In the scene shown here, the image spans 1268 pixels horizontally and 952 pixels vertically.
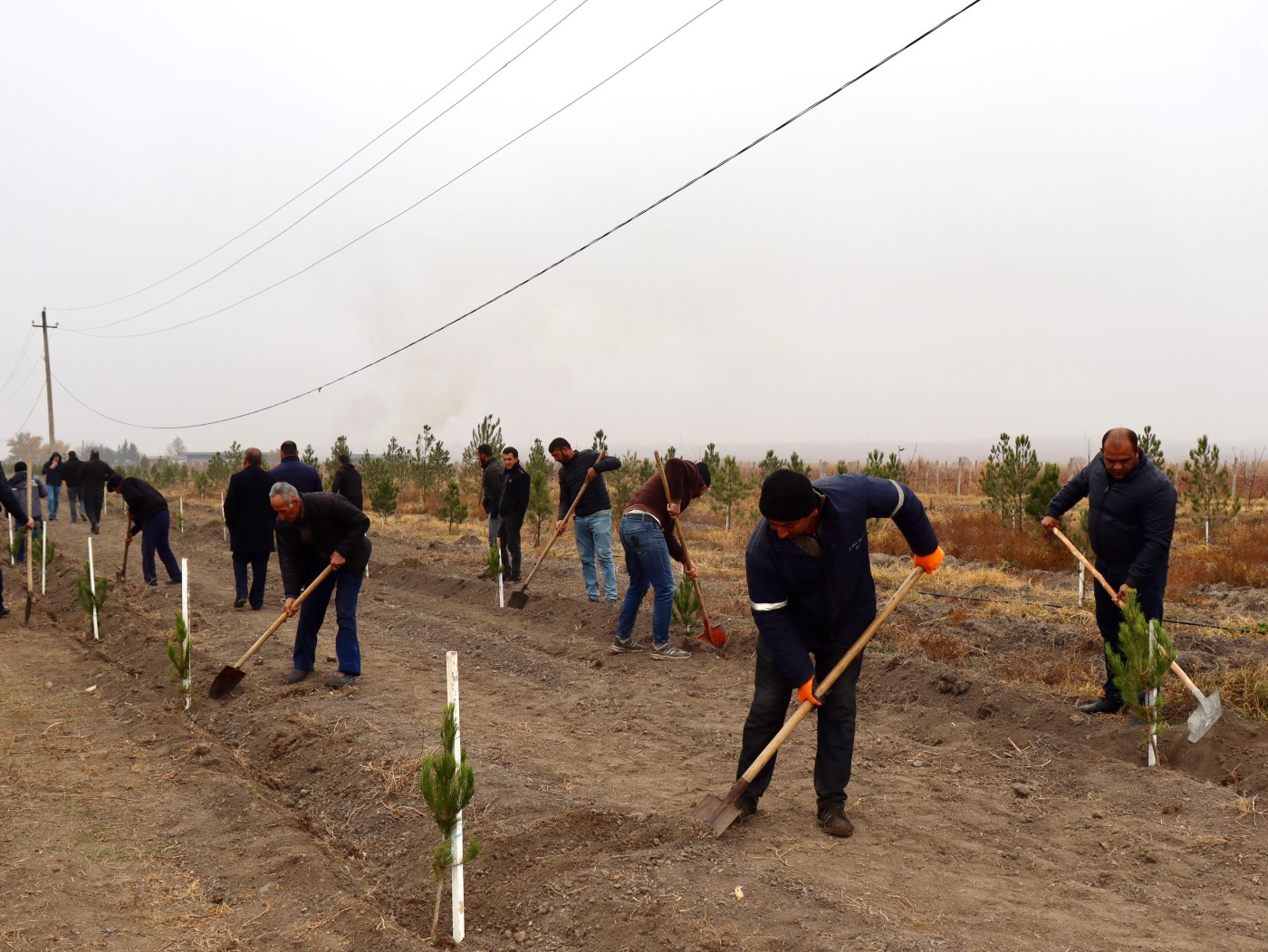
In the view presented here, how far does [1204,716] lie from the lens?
5352 mm

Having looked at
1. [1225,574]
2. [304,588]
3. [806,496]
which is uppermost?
[806,496]

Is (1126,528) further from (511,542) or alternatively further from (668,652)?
(511,542)

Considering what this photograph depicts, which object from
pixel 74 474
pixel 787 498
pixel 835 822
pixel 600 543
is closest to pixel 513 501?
pixel 600 543

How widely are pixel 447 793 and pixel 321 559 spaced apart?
3977 mm

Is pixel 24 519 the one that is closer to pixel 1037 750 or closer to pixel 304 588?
pixel 304 588

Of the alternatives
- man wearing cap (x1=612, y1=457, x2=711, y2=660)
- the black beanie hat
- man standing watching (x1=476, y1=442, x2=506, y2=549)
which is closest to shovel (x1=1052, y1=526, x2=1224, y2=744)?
the black beanie hat

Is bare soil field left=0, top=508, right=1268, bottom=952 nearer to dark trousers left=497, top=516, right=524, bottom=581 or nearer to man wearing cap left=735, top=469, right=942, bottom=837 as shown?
man wearing cap left=735, top=469, right=942, bottom=837

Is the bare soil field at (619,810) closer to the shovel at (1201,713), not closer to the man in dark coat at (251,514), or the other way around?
the shovel at (1201,713)

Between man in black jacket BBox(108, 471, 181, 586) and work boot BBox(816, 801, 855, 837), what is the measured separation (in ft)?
30.6

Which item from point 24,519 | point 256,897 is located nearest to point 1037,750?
point 256,897

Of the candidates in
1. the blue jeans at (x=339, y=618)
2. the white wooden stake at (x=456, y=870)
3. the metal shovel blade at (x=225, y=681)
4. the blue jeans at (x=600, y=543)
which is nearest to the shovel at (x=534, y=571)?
the blue jeans at (x=600, y=543)

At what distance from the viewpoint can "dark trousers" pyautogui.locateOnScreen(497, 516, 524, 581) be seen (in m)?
11.3

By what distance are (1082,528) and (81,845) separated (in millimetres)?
11411

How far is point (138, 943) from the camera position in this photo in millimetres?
3658
